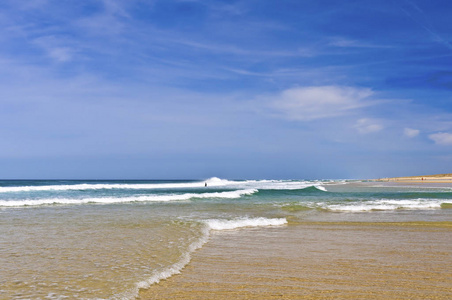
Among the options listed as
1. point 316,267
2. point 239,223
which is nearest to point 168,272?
point 316,267

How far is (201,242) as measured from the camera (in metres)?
8.16

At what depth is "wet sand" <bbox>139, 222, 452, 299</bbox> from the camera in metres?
4.63

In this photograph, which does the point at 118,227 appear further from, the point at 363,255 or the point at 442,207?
the point at 442,207

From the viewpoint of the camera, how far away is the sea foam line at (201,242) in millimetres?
5066

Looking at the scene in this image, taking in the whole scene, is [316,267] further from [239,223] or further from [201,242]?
[239,223]

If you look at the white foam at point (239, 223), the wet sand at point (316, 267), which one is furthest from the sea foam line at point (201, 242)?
the wet sand at point (316, 267)

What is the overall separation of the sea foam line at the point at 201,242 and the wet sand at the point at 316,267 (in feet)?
0.46

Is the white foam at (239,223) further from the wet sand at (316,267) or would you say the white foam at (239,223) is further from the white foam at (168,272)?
the white foam at (168,272)

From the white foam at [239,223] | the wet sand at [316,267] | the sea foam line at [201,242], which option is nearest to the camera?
the wet sand at [316,267]

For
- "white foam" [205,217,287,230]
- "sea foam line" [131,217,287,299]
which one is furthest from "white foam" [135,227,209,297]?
"white foam" [205,217,287,230]

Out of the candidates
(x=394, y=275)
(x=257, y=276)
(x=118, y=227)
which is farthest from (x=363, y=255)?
(x=118, y=227)

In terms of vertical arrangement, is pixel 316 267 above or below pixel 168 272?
below

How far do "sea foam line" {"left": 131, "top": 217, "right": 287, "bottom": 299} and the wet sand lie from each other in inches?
5.5

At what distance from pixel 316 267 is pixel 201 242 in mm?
3061
